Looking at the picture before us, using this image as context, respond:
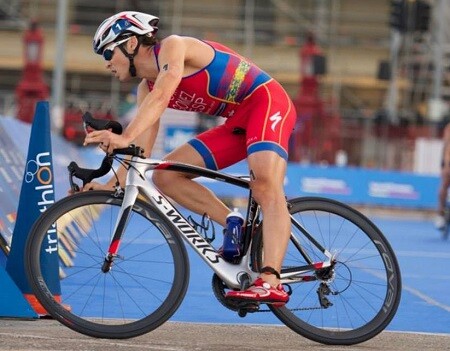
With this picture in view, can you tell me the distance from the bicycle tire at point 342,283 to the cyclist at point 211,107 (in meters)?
0.18

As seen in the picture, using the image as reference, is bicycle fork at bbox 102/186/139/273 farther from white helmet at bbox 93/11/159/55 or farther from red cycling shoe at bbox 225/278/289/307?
white helmet at bbox 93/11/159/55

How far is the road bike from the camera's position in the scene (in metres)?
7.06

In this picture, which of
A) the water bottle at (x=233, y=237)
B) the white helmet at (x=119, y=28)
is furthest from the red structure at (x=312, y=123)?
the white helmet at (x=119, y=28)

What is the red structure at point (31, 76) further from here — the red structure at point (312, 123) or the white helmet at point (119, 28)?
the white helmet at point (119, 28)

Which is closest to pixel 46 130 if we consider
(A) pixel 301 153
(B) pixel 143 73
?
(B) pixel 143 73

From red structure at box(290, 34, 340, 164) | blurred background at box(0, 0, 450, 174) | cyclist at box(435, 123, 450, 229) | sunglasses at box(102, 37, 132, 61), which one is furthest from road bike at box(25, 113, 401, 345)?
blurred background at box(0, 0, 450, 174)

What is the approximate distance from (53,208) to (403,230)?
47.2 feet

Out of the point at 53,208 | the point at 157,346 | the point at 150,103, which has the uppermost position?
the point at 150,103

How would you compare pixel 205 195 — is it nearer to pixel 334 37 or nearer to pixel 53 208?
pixel 53 208

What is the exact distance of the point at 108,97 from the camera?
4047 cm

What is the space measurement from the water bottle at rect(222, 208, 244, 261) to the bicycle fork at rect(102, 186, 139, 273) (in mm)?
552

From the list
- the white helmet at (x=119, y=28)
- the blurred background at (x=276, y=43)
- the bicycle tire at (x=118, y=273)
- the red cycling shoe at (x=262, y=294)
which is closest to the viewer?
the bicycle tire at (x=118, y=273)

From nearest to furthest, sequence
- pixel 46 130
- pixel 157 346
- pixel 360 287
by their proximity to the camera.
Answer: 1. pixel 157 346
2. pixel 360 287
3. pixel 46 130

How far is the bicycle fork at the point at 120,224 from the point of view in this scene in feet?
23.6
